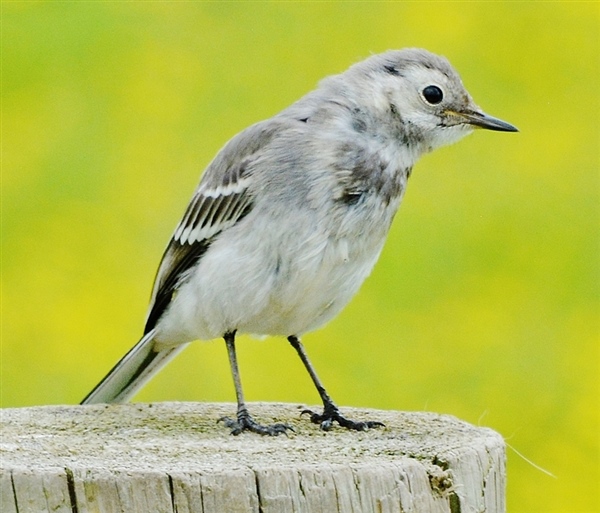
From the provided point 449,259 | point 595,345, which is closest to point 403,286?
point 449,259

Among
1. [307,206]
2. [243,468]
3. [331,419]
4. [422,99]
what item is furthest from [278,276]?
[243,468]

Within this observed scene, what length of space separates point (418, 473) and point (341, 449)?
1.48ft

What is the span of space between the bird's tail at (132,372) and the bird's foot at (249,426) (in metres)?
0.94

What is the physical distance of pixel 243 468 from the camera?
3924 mm

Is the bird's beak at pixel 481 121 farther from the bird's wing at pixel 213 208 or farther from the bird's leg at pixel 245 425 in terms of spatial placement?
the bird's leg at pixel 245 425

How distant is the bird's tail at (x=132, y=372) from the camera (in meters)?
6.05

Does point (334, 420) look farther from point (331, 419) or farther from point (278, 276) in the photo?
point (278, 276)

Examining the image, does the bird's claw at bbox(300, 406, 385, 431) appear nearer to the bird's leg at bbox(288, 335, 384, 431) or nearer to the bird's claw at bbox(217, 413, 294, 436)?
the bird's leg at bbox(288, 335, 384, 431)

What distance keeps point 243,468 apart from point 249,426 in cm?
112

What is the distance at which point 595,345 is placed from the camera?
793 centimetres

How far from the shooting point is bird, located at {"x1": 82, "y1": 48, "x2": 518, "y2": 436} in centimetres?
535

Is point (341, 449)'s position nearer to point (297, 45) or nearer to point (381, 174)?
point (381, 174)

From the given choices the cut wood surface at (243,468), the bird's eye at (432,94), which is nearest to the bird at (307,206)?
the bird's eye at (432,94)

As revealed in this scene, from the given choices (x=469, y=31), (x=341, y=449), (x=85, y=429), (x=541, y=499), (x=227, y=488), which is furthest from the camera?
(x=469, y=31)
